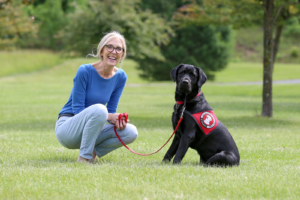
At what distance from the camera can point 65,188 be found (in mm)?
3596

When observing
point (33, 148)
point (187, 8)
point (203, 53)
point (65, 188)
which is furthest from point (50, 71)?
point (65, 188)

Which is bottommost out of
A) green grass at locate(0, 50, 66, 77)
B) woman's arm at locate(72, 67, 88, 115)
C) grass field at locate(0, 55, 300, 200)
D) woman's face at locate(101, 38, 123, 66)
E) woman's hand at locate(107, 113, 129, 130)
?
green grass at locate(0, 50, 66, 77)

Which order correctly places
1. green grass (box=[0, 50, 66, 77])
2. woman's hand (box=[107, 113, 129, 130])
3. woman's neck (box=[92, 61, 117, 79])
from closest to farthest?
1. woman's hand (box=[107, 113, 129, 130])
2. woman's neck (box=[92, 61, 117, 79])
3. green grass (box=[0, 50, 66, 77])

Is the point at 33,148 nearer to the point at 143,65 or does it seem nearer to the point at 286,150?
the point at 286,150

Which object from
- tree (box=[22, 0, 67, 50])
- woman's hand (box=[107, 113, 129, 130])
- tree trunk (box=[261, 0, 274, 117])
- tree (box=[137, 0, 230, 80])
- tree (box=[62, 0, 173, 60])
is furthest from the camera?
tree (box=[22, 0, 67, 50])

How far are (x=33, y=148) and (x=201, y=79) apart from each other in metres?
3.06

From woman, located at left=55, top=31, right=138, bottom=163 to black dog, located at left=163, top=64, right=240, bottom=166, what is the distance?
706 millimetres

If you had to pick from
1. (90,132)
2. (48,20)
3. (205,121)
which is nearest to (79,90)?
(90,132)

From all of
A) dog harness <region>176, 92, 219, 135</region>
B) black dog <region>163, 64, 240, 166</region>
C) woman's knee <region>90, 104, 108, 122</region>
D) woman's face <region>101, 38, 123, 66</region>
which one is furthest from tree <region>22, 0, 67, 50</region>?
dog harness <region>176, 92, 219, 135</region>

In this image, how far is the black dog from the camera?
4.57m

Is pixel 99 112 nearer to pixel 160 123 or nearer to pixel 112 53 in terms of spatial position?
pixel 112 53

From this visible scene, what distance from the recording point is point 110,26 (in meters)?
25.8

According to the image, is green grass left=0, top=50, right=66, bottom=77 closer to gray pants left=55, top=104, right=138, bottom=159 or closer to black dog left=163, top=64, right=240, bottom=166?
gray pants left=55, top=104, right=138, bottom=159

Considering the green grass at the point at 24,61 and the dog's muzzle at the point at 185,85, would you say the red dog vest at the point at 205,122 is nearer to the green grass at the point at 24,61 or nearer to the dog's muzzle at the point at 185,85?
the dog's muzzle at the point at 185,85
